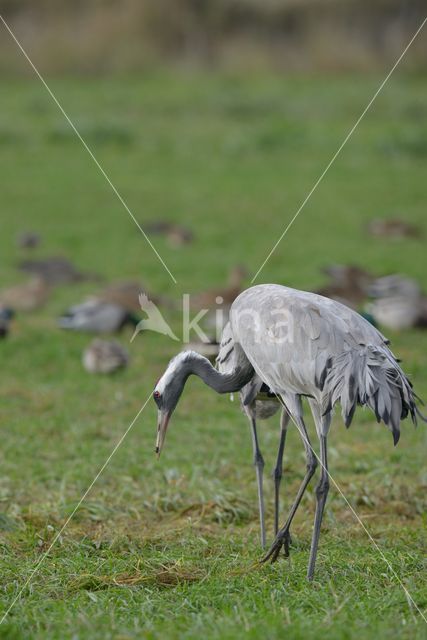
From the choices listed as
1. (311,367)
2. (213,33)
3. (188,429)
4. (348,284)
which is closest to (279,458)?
(311,367)

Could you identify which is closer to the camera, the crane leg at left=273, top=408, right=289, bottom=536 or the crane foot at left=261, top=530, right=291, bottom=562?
the crane foot at left=261, top=530, right=291, bottom=562

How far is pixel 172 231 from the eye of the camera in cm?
1338

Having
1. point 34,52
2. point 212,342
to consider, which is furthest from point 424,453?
point 34,52

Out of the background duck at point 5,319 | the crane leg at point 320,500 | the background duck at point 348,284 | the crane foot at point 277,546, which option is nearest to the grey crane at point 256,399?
the crane foot at point 277,546

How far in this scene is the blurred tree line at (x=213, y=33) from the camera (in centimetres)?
2842

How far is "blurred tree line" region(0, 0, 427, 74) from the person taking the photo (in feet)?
93.2

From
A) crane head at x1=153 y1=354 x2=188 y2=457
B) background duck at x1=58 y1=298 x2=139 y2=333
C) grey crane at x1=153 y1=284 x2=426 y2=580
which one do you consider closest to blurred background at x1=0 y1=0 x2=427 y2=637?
background duck at x1=58 y1=298 x2=139 y2=333

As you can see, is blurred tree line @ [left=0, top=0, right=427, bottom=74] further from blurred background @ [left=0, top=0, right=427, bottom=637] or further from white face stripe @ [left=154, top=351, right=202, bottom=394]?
white face stripe @ [left=154, top=351, right=202, bottom=394]

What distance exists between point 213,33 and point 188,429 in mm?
26715

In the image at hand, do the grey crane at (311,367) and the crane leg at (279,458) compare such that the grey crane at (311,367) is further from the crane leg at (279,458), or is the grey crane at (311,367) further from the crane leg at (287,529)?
the crane leg at (279,458)

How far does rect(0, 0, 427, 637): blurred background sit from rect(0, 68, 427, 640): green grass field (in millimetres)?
32

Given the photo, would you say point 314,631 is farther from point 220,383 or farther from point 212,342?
point 212,342

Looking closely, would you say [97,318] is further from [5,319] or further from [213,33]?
[213,33]

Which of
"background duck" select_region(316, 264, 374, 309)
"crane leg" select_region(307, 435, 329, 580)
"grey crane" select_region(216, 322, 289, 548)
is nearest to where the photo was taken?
"crane leg" select_region(307, 435, 329, 580)
